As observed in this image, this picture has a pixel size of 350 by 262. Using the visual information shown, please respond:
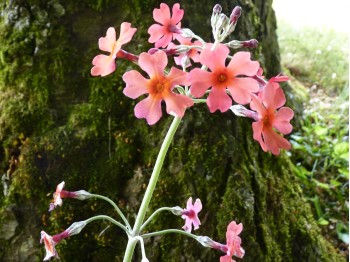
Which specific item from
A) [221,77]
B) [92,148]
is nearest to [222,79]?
[221,77]

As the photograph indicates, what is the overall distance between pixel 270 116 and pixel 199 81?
223mm

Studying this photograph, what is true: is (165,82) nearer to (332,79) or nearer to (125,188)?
(125,188)

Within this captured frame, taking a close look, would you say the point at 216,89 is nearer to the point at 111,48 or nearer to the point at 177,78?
the point at 177,78

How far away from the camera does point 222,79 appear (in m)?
1.18

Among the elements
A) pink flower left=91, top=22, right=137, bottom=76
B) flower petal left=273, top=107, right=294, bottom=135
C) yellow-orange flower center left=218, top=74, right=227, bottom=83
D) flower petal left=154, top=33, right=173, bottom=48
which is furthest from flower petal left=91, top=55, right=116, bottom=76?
flower petal left=273, top=107, right=294, bottom=135

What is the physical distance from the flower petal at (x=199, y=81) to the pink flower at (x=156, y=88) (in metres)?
0.03

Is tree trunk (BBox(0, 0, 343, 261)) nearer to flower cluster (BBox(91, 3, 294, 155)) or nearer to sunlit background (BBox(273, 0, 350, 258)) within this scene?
flower cluster (BBox(91, 3, 294, 155))

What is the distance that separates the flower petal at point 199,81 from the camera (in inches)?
45.3

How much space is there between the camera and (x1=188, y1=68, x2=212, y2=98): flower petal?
1.15 m

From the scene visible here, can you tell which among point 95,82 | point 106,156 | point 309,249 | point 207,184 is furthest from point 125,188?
point 309,249

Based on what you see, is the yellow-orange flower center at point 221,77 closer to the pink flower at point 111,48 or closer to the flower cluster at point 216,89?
the flower cluster at point 216,89

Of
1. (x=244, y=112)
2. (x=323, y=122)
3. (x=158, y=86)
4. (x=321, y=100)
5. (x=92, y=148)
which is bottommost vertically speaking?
(x=321, y=100)

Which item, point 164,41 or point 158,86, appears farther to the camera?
point 164,41

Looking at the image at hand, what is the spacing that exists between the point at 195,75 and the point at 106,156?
130 centimetres
